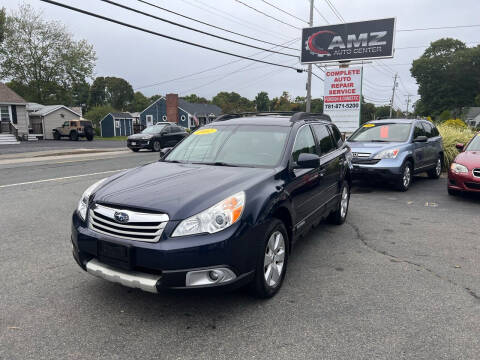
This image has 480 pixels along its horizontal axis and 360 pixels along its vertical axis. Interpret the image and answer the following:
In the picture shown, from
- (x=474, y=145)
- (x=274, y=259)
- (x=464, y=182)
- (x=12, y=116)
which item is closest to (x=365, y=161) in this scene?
(x=464, y=182)

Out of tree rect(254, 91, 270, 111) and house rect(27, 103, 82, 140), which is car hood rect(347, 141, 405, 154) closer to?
house rect(27, 103, 82, 140)

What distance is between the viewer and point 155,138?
21375mm

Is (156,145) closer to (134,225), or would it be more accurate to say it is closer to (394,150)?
(394,150)

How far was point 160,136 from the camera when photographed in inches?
853

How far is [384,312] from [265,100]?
102 m

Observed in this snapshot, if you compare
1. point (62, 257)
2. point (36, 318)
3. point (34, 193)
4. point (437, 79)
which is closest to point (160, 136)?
point (34, 193)

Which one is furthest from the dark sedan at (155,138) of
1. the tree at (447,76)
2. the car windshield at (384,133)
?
the tree at (447,76)

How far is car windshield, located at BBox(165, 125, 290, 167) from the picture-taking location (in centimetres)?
401

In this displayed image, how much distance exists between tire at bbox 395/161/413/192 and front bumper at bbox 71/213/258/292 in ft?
22.1

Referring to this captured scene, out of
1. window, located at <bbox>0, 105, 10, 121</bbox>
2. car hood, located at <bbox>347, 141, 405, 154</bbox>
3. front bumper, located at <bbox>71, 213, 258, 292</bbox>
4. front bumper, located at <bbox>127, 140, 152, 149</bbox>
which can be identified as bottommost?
front bumper, located at <bbox>127, 140, 152, 149</bbox>

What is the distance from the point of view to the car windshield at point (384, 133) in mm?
9334

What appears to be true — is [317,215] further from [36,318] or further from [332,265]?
[36,318]

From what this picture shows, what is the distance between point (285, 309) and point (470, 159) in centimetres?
627

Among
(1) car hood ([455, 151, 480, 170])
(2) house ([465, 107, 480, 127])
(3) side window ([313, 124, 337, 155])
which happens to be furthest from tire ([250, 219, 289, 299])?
(2) house ([465, 107, 480, 127])
